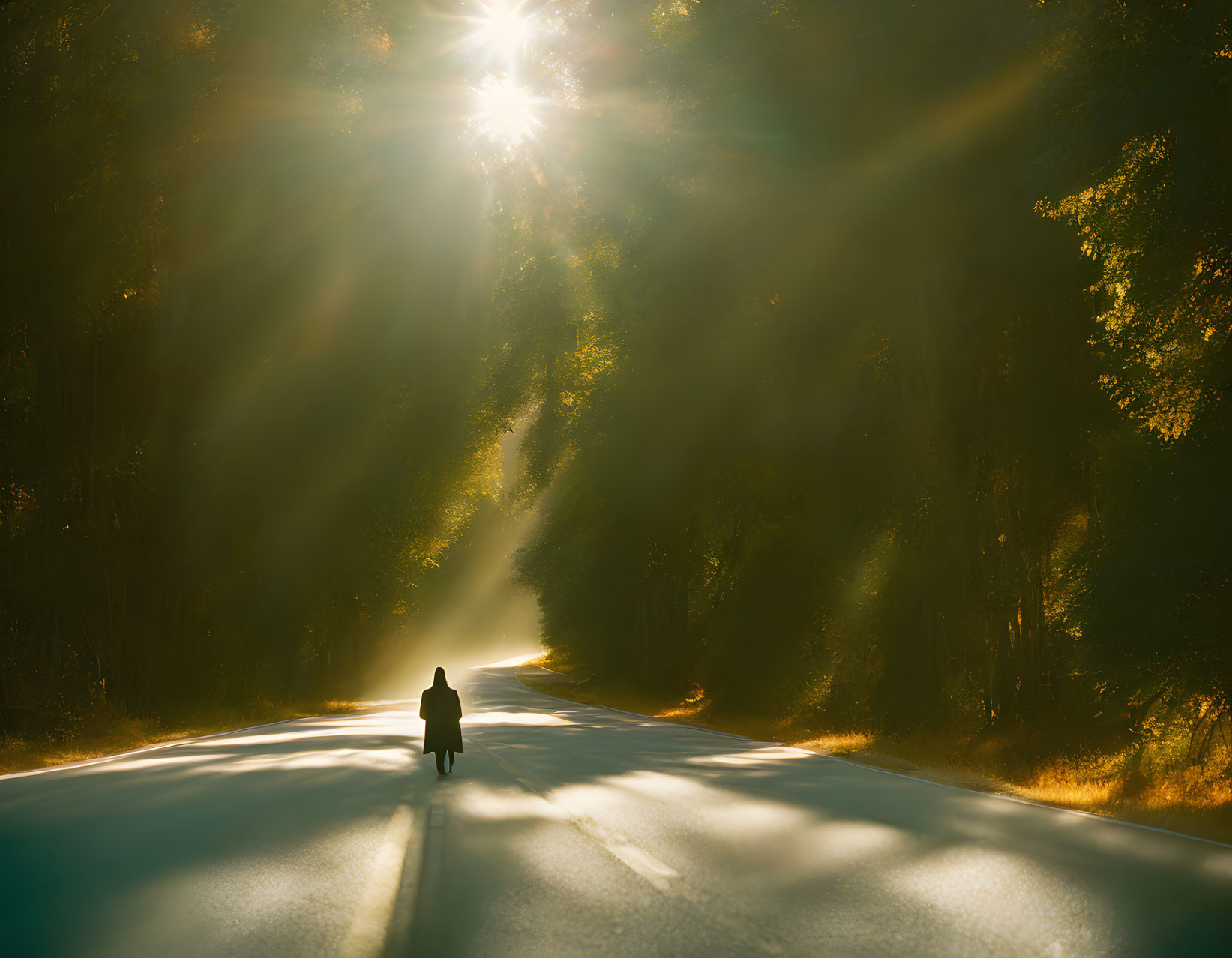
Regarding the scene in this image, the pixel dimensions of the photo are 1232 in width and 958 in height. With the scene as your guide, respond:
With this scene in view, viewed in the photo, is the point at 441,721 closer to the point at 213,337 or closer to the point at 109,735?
the point at 109,735

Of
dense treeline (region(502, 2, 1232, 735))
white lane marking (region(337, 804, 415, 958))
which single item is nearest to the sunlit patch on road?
dense treeline (region(502, 2, 1232, 735))

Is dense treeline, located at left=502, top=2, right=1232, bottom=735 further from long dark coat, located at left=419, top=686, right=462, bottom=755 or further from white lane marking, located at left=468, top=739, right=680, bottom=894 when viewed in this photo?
A: long dark coat, located at left=419, top=686, right=462, bottom=755

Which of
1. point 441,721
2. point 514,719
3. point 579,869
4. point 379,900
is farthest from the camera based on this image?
point 514,719

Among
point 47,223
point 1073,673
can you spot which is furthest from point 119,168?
point 1073,673

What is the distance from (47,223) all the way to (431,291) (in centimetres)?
1271

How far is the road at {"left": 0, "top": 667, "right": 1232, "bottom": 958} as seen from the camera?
574 cm

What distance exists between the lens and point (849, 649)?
73.5 feet

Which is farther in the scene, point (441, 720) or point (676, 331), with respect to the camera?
point (676, 331)

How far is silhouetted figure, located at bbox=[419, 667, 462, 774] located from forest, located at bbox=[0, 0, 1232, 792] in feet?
25.0

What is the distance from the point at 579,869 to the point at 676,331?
56.2ft

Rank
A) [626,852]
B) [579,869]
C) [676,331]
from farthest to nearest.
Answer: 1. [676,331]
2. [626,852]
3. [579,869]

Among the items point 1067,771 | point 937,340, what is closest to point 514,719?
point 937,340

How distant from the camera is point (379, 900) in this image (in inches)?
260

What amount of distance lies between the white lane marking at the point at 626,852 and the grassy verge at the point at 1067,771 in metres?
5.20
